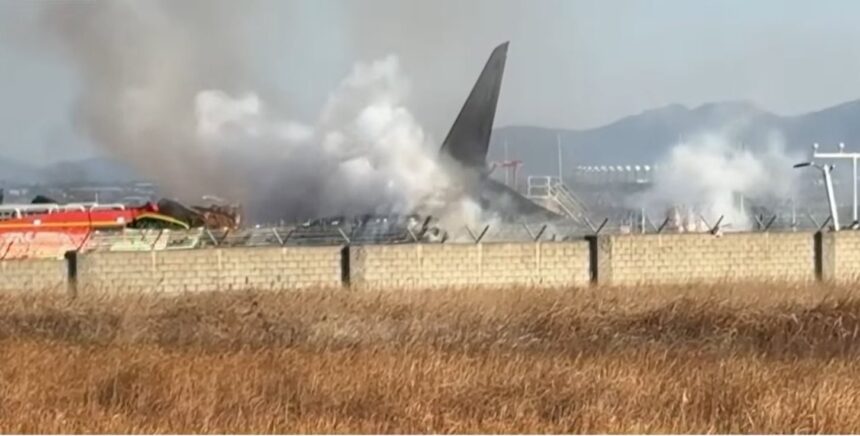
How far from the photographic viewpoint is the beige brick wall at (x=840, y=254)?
40219mm

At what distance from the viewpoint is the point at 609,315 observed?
23.7m

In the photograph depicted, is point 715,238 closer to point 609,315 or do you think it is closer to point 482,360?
point 609,315

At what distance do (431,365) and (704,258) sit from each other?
2614cm

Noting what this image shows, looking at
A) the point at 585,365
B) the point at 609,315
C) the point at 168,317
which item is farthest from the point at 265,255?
the point at 585,365

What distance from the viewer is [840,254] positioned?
133ft

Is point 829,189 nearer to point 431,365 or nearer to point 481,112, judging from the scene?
point 481,112

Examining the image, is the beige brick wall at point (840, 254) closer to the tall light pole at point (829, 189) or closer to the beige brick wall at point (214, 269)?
the tall light pole at point (829, 189)

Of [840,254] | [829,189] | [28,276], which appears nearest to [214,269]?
[28,276]

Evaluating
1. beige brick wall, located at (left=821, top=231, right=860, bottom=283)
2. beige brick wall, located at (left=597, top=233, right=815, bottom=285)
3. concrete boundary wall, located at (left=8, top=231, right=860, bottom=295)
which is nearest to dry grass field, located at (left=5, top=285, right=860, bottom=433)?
concrete boundary wall, located at (left=8, top=231, right=860, bottom=295)

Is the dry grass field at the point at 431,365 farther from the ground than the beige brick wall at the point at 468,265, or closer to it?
closer to it

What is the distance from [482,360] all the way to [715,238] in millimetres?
25127

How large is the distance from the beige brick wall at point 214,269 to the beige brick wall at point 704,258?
931 cm

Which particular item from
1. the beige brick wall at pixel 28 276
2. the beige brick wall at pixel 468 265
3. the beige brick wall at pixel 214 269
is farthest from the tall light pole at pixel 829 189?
the beige brick wall at pixel 28 276

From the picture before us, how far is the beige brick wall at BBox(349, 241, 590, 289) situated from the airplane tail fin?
3042cm
